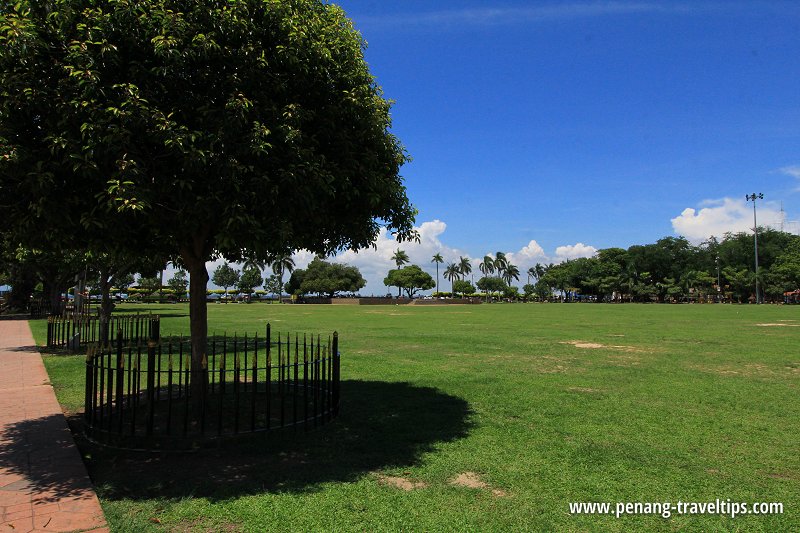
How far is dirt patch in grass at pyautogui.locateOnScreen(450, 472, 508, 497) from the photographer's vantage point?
4.96m

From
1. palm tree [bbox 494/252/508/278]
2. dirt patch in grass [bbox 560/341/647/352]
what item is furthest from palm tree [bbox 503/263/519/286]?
dirt patch in grass [bbox 560/341/647/352]

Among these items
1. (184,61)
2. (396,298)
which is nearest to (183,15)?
(184,61)

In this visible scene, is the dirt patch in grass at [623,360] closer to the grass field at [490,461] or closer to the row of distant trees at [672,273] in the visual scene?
the grass field at [490,461]

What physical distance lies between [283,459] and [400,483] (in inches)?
63.4

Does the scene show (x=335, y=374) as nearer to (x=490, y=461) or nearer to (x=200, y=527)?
(x=490, y=461)

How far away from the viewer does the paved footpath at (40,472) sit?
4.30m

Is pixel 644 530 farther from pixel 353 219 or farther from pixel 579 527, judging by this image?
pixel 353 219

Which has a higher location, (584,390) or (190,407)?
(190,407)

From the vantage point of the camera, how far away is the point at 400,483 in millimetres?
5195

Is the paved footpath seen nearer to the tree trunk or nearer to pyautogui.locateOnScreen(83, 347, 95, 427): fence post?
pyautogui.locateOnScreen(83, 347, 95, 427): fence post

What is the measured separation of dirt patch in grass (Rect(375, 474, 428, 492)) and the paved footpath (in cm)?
256

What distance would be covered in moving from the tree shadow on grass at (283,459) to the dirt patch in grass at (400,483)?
299mm

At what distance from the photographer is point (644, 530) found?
13.9 ft

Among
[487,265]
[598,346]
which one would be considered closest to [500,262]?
[487,265]
